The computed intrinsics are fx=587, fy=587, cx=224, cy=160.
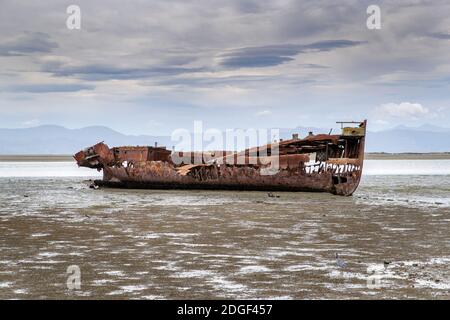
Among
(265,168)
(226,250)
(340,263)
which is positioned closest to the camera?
(340,263)

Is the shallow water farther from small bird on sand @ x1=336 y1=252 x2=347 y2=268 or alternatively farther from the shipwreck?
the shipwreck

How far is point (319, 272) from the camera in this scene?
855cm

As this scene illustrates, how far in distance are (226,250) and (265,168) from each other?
16.1 m

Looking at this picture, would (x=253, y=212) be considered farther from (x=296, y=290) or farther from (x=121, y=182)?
(x=121, y=182)

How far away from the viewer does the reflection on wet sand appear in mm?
7527

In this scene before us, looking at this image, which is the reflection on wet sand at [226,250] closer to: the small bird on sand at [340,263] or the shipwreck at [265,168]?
the small bird on sand at [340,263]

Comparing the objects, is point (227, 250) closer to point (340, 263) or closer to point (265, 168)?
point (340, 263)

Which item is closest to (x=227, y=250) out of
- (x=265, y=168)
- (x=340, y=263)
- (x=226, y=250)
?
(x=226, y=250)

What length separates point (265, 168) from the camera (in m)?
26.5

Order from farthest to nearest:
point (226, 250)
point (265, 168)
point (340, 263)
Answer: point (265, 168)
point (226, 250)
point (340, 263)

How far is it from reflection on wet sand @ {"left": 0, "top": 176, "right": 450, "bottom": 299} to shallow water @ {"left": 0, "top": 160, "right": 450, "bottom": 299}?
0.02 metres

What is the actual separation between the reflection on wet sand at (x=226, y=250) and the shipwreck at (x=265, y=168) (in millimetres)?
5713

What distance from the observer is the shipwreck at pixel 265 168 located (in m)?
25.1

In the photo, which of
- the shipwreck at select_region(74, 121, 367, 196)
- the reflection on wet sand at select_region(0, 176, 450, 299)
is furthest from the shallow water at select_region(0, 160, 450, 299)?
the shipwreck at select_region(74, 121, 367, 196)
